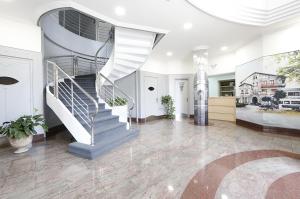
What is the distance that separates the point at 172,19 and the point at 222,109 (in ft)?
16.0

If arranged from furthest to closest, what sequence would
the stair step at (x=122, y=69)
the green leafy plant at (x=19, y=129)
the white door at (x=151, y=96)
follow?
the white door at (x=151, y=96) < the stair step at (x=122, y=69) < the green leafy plant at (x=19, y=129)

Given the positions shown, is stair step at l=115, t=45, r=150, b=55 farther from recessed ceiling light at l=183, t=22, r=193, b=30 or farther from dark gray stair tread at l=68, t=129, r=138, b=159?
dark gray stair tread at l=68, t=129, r=138, b=159

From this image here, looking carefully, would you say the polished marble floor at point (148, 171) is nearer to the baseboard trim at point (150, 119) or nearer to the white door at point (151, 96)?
the baseboard trim at point (150, 119)

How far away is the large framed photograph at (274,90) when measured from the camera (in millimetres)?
4246

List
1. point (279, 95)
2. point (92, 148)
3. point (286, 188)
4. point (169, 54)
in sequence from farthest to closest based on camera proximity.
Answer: point (169, 54) < point (279, 95) < point (92, 148) < point (286, 188)

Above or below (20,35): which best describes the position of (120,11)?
above

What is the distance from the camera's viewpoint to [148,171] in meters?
2.36

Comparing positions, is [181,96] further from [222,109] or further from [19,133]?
[19,133]

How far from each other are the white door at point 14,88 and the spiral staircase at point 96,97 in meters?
0.45

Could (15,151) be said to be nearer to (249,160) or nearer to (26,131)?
(26,131)

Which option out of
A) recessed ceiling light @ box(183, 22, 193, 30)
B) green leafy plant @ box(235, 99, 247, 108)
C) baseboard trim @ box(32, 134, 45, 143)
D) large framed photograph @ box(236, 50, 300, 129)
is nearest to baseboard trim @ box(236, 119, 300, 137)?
large framed photograph @ box(236, 50, 300, 129)

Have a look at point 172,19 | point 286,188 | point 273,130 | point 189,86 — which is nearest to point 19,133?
point 172,19

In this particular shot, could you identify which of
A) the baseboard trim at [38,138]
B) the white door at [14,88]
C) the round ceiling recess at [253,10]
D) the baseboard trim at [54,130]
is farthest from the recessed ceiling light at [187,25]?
the baseboard trim at [54,130]

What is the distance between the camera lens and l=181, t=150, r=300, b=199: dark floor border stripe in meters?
1.84
